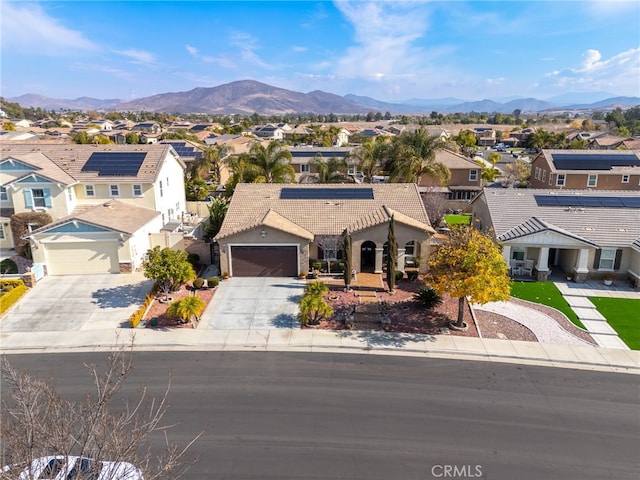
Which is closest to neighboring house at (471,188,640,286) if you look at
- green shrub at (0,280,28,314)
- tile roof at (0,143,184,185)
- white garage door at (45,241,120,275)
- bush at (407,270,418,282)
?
bush at (407,270,418,282)

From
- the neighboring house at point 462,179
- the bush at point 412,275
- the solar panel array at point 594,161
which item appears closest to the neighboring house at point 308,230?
the bush at point 412,275

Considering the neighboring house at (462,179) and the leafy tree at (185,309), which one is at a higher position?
the neighboring house at (462,179)

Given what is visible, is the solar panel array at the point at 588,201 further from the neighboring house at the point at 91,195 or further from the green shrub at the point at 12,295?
the green shrub at the point at 12,295

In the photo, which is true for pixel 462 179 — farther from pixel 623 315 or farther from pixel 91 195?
pixel 91 195

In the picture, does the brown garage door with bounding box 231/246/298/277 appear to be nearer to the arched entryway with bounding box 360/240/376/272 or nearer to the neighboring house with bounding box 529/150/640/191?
the arched entryway with bounding box 360/240/376/272

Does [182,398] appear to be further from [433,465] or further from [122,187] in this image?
[122,187]

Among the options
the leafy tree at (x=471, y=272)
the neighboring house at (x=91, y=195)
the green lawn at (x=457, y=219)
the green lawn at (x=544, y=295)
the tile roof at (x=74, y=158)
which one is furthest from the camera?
the green lawn at (x=457, y=219)

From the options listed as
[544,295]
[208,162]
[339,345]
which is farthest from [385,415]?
[208,162]
